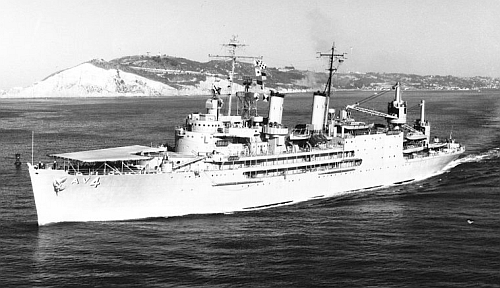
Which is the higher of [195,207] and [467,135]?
[467,135]

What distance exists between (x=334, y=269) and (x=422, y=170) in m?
→ 24.8

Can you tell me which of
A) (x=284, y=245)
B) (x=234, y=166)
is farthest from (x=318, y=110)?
(x=284, y=245)

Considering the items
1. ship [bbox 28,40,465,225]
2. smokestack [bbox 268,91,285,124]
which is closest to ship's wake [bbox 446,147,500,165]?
ship [bbox 28,40,465,225]

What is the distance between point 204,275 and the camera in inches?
969

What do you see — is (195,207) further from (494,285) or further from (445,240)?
(494,285)

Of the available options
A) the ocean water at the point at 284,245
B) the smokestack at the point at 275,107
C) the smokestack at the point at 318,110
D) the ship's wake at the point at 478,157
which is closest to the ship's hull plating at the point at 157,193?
the ocean water at the point at 284,245

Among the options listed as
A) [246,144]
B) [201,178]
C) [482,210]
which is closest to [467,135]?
[482,210]

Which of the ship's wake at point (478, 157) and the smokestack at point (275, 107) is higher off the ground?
the smokestack at point (275, 107)

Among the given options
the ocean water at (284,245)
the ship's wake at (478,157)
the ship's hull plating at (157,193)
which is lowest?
the ocean water at (284,245)

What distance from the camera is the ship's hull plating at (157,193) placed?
31.1 m

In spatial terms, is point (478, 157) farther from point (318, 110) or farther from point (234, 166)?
point (234, 166)

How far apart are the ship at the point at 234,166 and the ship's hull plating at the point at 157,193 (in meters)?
0.06

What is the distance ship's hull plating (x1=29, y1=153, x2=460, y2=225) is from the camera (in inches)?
1225

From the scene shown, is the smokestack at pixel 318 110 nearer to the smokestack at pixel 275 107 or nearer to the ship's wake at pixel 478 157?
the smokestack at pixel 275 107
